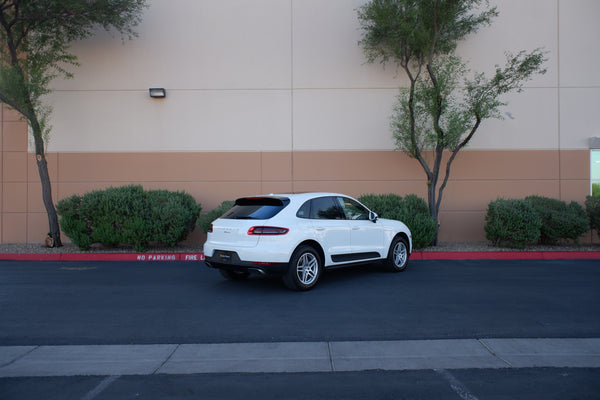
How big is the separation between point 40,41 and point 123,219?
18.7ft

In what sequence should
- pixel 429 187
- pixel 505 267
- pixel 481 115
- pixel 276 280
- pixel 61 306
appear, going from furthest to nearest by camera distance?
pixel 429 187, pixel 481 115, pixel 505 267, pixel 276 280, pixel 61 306

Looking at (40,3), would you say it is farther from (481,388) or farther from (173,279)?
(481,388)

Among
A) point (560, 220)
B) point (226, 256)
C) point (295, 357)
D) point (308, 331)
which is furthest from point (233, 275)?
point (560, 220)

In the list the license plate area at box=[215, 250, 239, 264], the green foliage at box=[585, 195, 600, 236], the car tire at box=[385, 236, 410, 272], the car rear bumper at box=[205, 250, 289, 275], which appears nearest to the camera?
the car rear bumper at box=[205, 250, 289, 275]

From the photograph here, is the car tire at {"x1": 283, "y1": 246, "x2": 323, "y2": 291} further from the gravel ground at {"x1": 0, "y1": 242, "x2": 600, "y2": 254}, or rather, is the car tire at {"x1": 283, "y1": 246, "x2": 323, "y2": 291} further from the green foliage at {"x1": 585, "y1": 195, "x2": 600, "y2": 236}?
the green foliage at {"x1": 585, "y1": 195, "x2": 600, "y2": 236}

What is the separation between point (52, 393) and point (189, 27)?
41.0 feet

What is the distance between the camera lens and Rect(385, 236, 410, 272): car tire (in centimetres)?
893

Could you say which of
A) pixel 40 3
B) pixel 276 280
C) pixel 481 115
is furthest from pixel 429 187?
pixel 40 3

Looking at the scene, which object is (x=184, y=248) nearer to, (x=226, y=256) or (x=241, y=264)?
(x=226, y=256)

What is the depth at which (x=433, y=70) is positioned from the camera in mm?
11961

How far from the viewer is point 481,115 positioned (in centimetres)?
1138

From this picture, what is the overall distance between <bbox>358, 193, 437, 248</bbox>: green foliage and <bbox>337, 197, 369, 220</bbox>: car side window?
2893 mm

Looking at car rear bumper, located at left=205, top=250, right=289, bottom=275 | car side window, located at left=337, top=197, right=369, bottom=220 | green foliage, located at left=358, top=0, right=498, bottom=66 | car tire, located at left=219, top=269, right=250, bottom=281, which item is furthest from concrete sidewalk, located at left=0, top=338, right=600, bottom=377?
green foliage, located at left=358, top=0, right=498, bottom=66

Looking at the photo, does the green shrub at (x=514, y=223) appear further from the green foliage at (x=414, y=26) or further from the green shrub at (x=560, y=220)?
the green foliage at (x=414, y=26)
